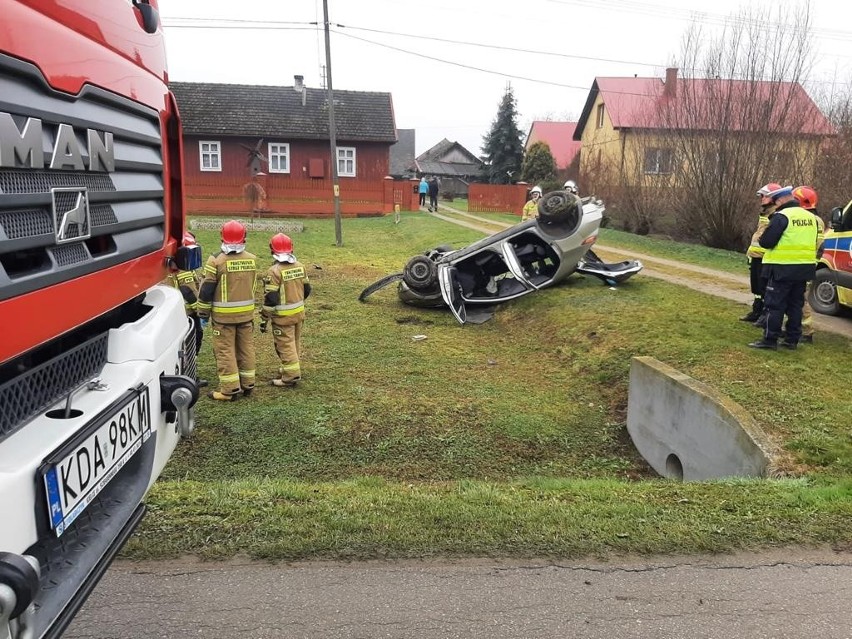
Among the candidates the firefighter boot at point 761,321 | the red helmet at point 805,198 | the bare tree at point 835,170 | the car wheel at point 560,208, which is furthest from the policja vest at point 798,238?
the bare tree at point 835,170

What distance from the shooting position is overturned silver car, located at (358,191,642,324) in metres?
9.84

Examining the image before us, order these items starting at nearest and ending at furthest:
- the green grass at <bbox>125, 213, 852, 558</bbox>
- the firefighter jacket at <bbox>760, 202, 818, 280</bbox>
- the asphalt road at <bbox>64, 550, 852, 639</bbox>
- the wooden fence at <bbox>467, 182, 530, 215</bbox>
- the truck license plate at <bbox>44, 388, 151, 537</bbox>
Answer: the truck license plate at <bbox>44, 388, 151, 537</bbox>, the asphalt road at <bbox>64, 550, 852, 639</bbox>, the green grass at <bbox>125, 213, 852, 558</bbox>, the firefighter jacket at <bbox>760, 202, 818, 280</bbox>, the wooden fence at <bbox>467, 182, 530, 215</bbox>

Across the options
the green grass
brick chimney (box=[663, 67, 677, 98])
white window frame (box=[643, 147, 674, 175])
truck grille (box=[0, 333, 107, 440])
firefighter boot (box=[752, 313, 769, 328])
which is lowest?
the green grass

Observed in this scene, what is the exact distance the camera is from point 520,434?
230 inches

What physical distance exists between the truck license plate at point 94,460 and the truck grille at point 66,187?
0.45 metres

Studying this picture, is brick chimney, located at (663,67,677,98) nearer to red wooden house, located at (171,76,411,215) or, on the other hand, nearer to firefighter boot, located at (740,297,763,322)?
firefighter boot, located at (740,297,763,322)

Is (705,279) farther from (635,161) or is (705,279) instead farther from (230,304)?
(635,161)

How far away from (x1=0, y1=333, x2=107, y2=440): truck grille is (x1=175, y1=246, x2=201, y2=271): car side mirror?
36.3 inches

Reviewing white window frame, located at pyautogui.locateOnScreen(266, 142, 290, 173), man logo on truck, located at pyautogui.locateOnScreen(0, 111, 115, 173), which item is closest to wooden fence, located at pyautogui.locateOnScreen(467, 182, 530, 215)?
white window frame, located at pyautogui.locateOnScreen(266, 142, 290, 173)

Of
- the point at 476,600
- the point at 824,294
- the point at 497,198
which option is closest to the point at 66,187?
the point at 476,600

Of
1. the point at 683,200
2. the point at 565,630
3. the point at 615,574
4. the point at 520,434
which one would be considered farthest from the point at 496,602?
the point at 683,200

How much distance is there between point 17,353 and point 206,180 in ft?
95.4

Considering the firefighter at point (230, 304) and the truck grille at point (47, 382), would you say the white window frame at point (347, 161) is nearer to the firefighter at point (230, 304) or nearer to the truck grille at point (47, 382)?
the firefighter at point (230, 304)

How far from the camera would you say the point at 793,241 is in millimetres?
6453
